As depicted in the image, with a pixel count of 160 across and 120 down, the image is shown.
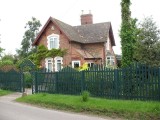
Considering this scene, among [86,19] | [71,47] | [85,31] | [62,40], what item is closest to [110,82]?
[71,47]

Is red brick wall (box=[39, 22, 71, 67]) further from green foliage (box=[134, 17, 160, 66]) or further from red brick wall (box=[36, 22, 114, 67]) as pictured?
green foliage (box=[134, 17, 160, 66])

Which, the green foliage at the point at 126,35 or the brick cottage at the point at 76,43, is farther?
the brick cottage at the point at 76,43

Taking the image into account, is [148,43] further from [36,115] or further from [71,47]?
[71,47]

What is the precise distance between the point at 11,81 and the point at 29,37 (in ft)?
108

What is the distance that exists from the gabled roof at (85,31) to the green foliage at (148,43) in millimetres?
15075

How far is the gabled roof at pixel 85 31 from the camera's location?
102ft

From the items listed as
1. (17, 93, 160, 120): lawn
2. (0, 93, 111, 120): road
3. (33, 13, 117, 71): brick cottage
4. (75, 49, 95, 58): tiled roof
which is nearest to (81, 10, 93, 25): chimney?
(33, 13, 117, 71): brick cottage

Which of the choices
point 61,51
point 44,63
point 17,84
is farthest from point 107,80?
point 44,63

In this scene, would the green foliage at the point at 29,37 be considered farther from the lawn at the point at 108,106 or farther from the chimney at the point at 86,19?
the lawn at the point at 108,106

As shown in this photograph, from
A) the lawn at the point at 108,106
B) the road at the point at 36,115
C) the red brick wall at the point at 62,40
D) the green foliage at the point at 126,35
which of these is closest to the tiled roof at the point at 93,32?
the red brick wall at the point at 62,40

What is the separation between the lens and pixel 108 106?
481 inches

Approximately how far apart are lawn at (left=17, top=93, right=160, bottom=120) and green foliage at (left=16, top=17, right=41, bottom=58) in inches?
1529

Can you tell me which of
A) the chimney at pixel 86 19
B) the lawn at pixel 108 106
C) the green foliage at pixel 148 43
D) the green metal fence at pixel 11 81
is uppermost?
the chimney at pixel 86 19

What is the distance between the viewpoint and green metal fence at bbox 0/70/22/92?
814 inches
